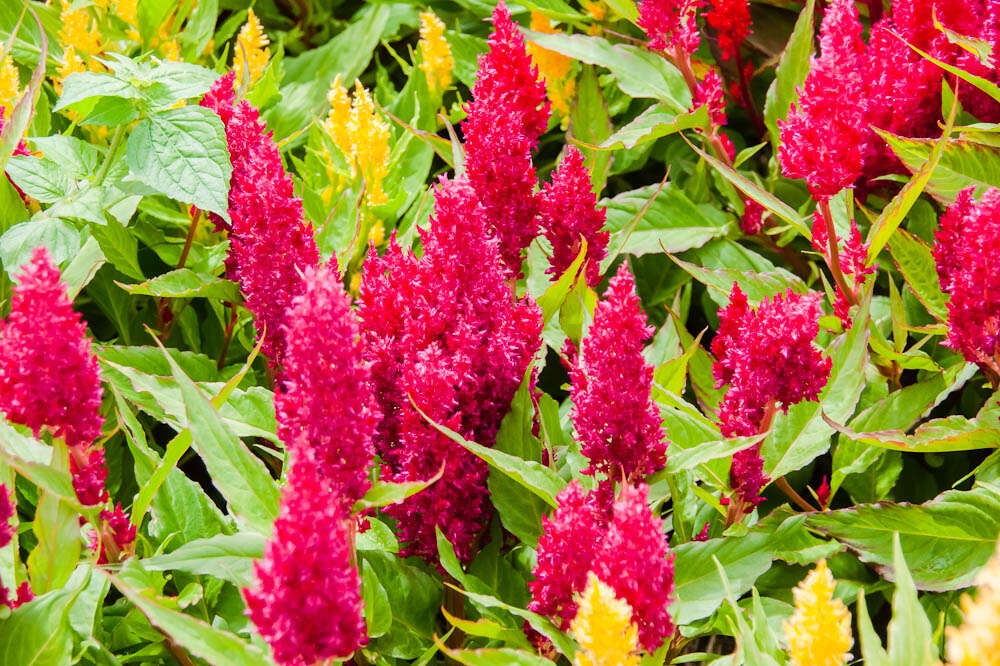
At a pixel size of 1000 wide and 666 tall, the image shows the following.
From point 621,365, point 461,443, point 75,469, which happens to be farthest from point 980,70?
point 75,469

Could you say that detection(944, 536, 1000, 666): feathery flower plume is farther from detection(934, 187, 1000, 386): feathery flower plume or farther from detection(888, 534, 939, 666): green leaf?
detection(934, 187, 1000, 386): feathery flower plume

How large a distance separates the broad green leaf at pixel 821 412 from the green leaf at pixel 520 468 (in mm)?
315

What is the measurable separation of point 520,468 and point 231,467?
0.30m

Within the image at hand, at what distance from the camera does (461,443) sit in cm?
107

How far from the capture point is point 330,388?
956 mm

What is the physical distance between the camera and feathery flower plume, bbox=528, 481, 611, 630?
1.00 m

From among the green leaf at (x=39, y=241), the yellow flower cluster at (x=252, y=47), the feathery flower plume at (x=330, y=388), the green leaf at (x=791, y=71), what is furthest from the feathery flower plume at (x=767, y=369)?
the yellow flower cluster at (x=252, y=47)

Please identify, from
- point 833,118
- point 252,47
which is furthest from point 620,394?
point 252,47

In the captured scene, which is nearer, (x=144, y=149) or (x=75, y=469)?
(x=75, y=469)

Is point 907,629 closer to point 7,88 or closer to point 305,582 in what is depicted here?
point 305,582

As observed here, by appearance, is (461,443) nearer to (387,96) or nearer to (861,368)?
(861,368)

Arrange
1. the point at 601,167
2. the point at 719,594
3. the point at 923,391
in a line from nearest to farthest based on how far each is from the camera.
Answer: the point at 719,594 → the point at 923,391 → the point at 601,167

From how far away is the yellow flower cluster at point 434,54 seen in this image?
1985 mm

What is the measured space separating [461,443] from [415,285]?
23cm
